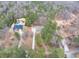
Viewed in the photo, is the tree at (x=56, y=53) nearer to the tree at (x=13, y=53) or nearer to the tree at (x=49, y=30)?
the tree at (x=49, y=30)

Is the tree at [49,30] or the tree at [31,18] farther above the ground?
the tree at [31,18]

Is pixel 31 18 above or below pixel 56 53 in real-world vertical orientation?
above

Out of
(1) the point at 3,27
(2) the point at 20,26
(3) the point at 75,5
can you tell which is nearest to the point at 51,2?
(3) the point at 75,5

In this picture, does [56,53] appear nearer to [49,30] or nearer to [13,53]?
[49,30]

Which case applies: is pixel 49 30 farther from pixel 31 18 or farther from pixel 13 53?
pixel 13 53

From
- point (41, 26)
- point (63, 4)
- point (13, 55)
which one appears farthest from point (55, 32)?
point (13, 55)

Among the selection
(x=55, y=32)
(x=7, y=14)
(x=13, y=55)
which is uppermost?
(x=7, y=14)

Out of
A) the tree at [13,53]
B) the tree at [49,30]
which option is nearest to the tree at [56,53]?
the tree at [49,30]

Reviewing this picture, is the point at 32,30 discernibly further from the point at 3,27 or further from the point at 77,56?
the point at 77,56

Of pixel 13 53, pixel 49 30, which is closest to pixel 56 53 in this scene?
pixel 49 30

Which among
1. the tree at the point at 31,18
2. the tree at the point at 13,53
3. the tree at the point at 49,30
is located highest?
the tree at the point at 31,18

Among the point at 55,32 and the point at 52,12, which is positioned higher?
the point at 52,12
